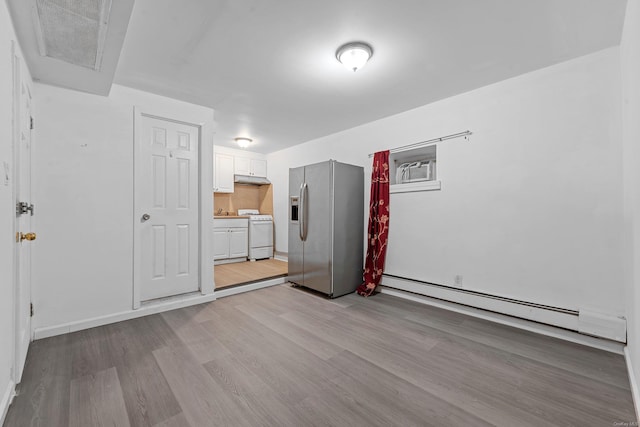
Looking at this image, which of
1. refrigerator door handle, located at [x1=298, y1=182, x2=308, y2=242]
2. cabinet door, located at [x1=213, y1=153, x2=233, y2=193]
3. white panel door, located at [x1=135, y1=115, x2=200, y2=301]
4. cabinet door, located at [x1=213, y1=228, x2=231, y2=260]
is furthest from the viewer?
cabinet door, located at [x1=213, y1=153, x2=233, y2=193]

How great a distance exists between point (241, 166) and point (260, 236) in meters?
1.56

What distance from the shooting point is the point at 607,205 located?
2205 millimetres

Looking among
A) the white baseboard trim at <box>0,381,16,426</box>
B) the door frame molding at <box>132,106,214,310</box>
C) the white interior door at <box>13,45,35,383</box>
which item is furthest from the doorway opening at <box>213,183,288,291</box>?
the white baseboard trim at <box>0,381,16,426</box>

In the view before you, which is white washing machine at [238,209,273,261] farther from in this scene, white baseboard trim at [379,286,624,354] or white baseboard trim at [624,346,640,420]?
white baseboard trim at [624,346,640,420]

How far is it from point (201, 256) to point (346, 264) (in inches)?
75.0

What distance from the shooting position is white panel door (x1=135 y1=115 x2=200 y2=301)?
298 cm

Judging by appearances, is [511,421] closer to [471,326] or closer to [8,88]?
[471,326]

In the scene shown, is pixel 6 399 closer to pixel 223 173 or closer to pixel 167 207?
pixel 167 207

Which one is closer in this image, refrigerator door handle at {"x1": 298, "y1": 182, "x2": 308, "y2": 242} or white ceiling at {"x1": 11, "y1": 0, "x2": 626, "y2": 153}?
white ceiling at {"x1": 11, "y1": 0, "x2": 626, "y2": 153}

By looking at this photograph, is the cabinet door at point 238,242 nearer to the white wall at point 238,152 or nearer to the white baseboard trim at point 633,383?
the white wall at point 238,152

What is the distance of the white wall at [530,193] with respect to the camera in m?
2.22

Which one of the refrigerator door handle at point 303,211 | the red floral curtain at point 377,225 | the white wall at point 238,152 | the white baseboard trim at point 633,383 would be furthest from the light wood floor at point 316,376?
the white wall at point 238,152

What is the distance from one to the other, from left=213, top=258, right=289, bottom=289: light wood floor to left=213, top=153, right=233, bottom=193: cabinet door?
1.55 meters

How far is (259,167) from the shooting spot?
6098 millimetres
